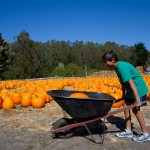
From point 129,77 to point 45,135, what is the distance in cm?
195

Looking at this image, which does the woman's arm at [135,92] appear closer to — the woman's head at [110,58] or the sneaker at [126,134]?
the woman's head at [110,58]

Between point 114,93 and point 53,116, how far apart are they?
119 inches

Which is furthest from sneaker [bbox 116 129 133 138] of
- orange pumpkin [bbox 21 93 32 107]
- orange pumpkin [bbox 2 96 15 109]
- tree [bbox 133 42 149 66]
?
tree [bbox 133 42 149 66]

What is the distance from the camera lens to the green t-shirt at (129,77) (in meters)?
4.68

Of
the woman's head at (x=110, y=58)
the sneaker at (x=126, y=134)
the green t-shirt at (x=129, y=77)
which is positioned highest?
the woman's head at (x=110, y=58)

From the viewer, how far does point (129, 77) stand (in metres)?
4.65

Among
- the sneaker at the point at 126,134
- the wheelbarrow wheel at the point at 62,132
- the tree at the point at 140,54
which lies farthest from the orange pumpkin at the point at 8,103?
the tree at the point at 140,54

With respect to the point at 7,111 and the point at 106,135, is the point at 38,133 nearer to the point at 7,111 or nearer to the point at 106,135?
the point at 106,135

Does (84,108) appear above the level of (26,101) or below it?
above

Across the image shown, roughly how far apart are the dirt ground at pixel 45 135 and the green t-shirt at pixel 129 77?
2.94 feet

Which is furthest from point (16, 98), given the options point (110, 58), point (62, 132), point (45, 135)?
point (110, 58)

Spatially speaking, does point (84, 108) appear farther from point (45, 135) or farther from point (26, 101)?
point (26, 101)

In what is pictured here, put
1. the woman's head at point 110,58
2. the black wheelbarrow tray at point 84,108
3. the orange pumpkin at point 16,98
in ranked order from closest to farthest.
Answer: the black wheelbarrow tray at point 84,108, the woman's head at point 110,58, the orange pumpkin at point 16,98

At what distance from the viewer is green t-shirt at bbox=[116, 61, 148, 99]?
4.68 meters
